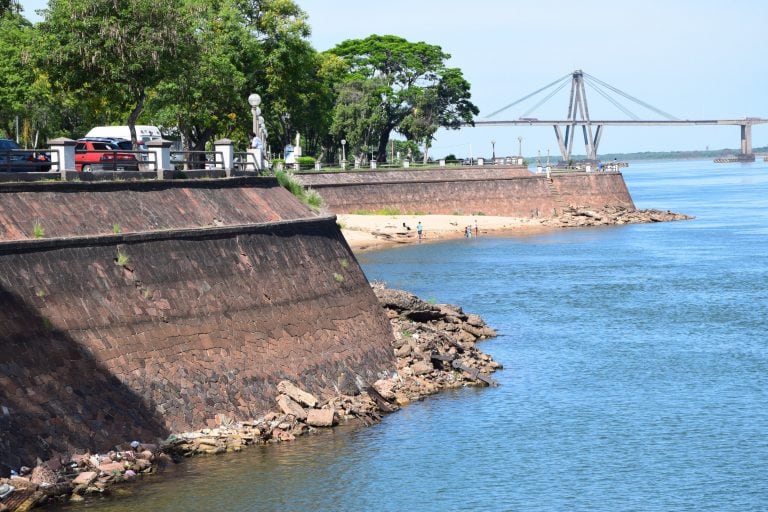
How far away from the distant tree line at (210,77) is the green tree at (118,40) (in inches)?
2.1

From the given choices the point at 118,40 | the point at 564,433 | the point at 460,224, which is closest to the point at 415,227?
the point at 460,224

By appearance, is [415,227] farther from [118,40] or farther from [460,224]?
[118,40]

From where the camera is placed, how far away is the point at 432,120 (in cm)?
11288

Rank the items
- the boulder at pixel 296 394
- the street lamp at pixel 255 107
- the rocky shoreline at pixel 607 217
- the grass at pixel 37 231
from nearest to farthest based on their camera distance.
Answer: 1. the grass at pixel 37 231
2. the boulder at pixel 296 394
3. the street lamp at pixel 255 107
4. the rocky shoreline at pixel 607 217

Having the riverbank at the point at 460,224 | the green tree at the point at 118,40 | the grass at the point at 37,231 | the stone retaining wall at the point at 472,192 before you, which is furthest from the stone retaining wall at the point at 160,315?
the stone retaining wall at the point at 472,192

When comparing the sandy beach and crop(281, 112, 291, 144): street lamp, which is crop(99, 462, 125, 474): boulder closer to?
the sandy beach

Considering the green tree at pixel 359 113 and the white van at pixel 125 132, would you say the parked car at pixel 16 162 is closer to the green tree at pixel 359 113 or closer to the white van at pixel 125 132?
the white van at pixel 125 132

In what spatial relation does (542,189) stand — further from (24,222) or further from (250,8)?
(24,222)

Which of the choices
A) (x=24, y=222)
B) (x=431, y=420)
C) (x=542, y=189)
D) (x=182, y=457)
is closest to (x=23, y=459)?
(x=182, y=457)

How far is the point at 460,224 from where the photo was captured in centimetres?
9419

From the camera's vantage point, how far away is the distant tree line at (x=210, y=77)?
4628 centimetres

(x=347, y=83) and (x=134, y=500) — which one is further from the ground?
(x=347, y=83)

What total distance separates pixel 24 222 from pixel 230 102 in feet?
160

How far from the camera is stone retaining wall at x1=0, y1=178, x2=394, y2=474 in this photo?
23.9 meters
